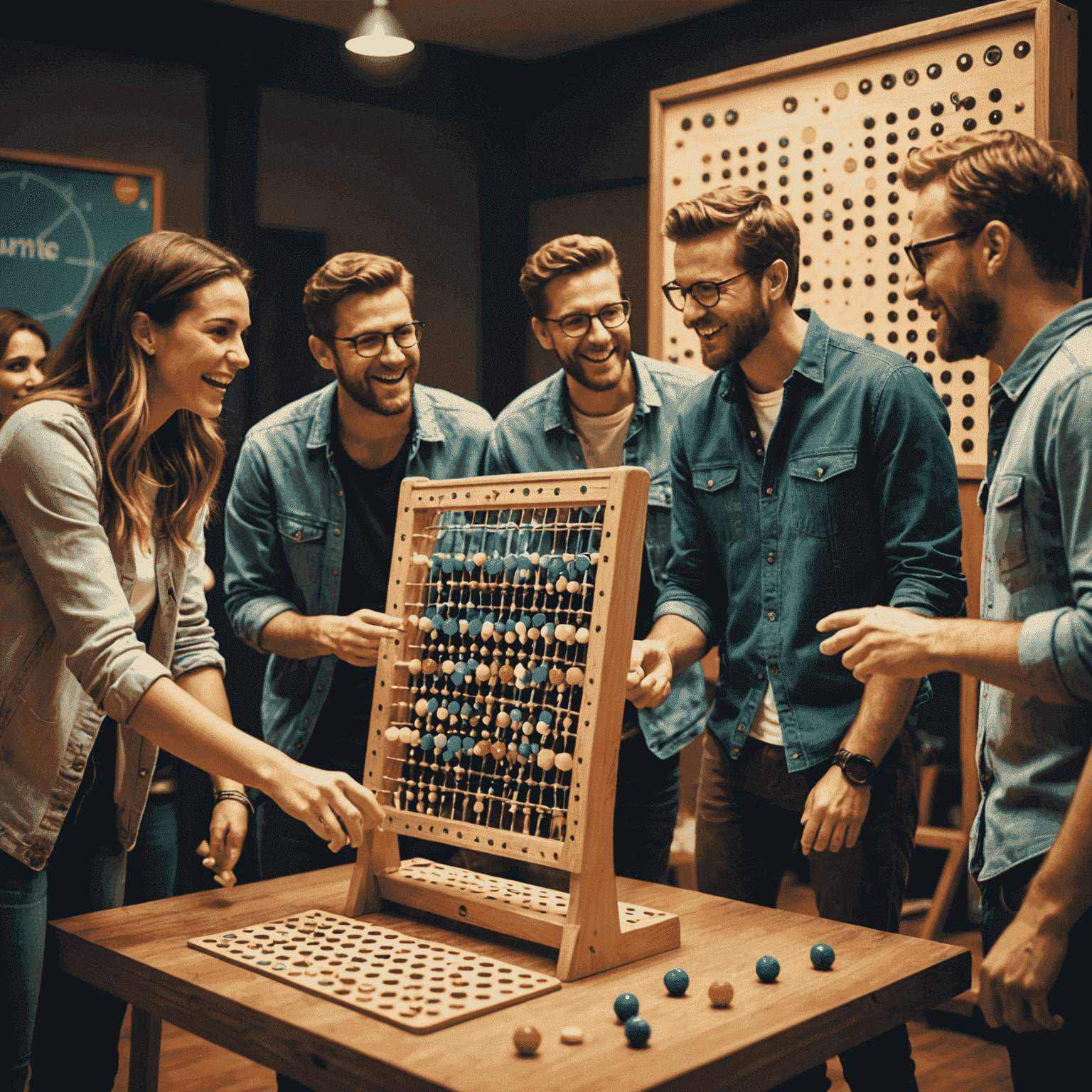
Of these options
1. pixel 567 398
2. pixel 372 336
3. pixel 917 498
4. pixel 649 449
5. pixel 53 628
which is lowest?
pixel 53 628

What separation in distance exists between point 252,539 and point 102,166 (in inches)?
84.3

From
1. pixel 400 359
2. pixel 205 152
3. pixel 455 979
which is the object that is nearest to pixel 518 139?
pixel 205 152

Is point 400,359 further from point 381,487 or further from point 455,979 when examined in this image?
point 455,979

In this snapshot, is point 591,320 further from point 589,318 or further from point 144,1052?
point 144,1052

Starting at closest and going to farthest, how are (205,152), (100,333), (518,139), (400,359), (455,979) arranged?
(455,979) < (100,333) < (400,359) < (205,152) < (518,139)

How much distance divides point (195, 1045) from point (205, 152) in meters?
3.01

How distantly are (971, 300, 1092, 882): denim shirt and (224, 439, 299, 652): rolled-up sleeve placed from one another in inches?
58.5

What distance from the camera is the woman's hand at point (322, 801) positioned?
151 centimetres

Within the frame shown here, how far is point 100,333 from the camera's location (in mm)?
1811

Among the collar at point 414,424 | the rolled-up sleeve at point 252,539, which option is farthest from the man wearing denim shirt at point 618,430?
the rolled-up sleeve at point 252,539

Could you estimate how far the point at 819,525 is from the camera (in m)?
2.00

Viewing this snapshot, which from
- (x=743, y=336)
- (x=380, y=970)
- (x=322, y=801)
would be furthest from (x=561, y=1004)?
(x=743, y=336)

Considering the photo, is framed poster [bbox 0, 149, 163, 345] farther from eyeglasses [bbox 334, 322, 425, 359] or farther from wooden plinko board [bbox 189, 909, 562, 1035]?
wooden plinko board [bbox 189, 909, 562, 1035]

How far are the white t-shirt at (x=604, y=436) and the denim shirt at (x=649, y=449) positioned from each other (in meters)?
0.03
